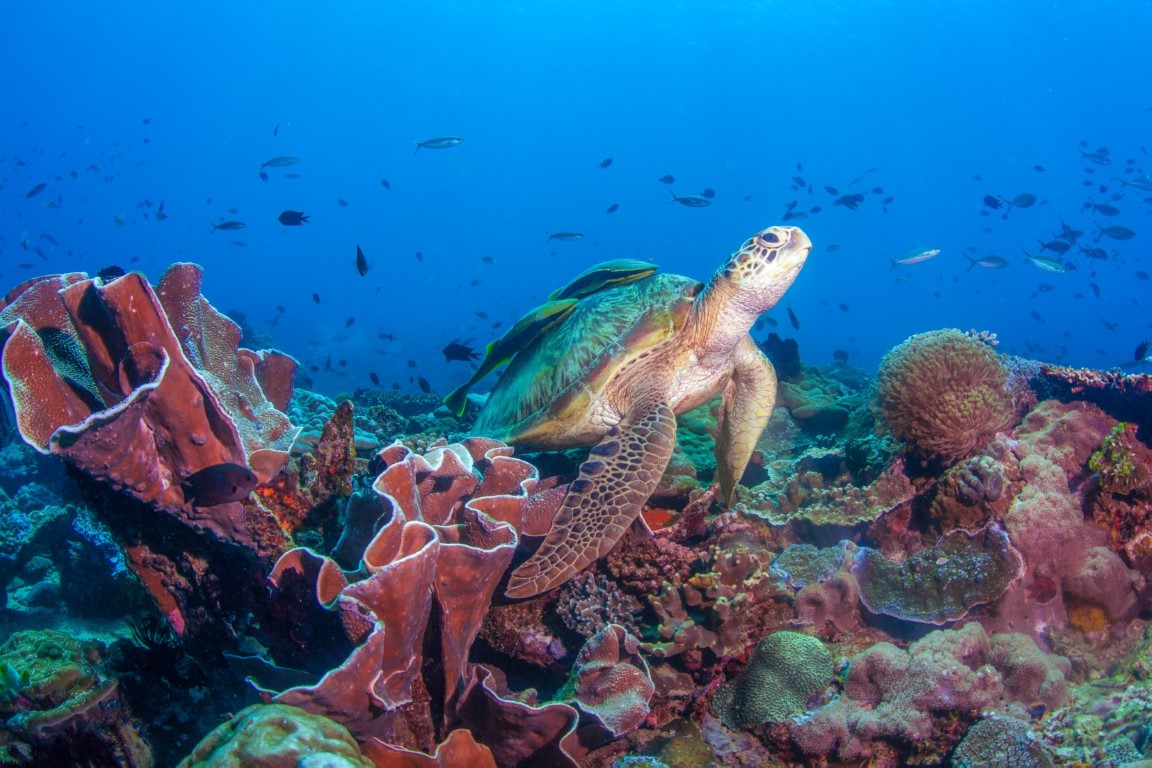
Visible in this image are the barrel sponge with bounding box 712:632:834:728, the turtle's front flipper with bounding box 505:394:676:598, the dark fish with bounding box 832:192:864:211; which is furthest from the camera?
the dark fish with bounding box 832:192:864:211

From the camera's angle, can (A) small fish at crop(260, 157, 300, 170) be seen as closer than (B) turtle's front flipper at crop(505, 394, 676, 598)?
No

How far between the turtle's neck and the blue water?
7355 centimetres

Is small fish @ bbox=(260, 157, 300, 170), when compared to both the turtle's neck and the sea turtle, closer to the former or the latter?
the sea turtle

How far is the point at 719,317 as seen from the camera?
14.6ft

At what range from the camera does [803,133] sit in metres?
128

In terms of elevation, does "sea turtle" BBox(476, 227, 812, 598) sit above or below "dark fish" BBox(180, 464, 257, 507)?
below

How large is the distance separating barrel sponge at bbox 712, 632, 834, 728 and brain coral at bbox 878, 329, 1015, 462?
237 centimetres

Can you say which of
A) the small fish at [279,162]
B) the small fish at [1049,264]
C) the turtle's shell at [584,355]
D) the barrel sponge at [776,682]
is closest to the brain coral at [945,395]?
the turtle's shell at [584,355]

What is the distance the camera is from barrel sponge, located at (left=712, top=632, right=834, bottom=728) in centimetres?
266

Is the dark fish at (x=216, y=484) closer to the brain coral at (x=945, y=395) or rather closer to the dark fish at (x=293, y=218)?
the brain coral at (x=945, y=395)

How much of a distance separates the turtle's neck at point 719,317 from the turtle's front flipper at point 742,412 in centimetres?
38

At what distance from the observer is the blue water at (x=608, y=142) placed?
8925cm

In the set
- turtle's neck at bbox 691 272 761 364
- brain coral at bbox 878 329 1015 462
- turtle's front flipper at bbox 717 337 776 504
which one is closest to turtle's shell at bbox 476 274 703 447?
turtle's neck at bbox 691 272 761 364

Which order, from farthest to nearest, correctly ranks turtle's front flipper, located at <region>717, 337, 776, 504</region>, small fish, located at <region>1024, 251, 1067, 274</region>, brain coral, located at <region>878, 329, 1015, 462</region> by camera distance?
small fish, located at <region>1024, 251, 1067, 274</region>, turtle's front flipper, located at <region>717, 337, 776, 504</region>, brain coral, located at <region>878, 329, 1015, 462</region>
